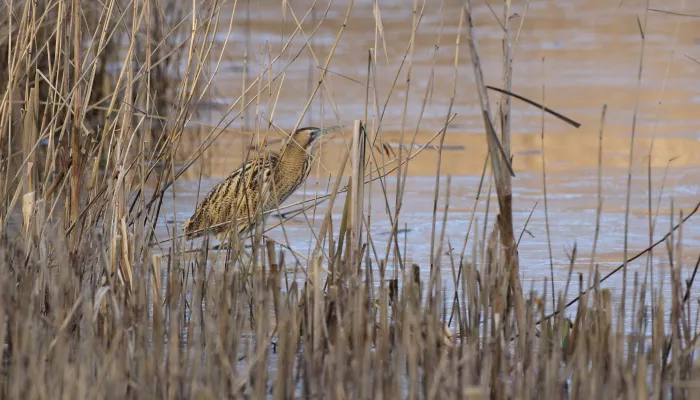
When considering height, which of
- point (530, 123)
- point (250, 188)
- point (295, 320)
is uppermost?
point (530, 123)

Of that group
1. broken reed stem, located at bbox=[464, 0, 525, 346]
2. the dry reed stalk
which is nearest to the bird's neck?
the dry reed stalk

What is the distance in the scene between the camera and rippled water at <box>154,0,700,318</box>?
4.87 meters

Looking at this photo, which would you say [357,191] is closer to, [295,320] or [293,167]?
[295,320]

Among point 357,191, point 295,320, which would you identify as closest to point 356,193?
point 357,191

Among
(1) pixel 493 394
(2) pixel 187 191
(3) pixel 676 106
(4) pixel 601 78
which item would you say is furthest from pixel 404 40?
(1) pixel 493 394

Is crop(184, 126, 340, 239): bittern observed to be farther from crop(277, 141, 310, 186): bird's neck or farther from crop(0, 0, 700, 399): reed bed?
crop(0, 0, 700, 399): reed bed

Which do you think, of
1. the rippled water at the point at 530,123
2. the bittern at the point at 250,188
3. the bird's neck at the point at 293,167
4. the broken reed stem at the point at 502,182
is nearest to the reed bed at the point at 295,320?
the broken reed stem at the point at 502,182

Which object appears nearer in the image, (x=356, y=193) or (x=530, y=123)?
(x=356, y=193)

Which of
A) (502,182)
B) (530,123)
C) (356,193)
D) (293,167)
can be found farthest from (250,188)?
(530,123)

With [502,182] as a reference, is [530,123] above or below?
above

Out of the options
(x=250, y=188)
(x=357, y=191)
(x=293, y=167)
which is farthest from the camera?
(x=293, y=167)

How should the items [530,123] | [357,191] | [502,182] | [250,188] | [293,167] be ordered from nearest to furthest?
[502,182]
[357,191]
[250,188]
[293,167]
[530,123]

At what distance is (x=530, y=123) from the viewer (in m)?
7.58

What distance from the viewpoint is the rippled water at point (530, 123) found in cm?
487
